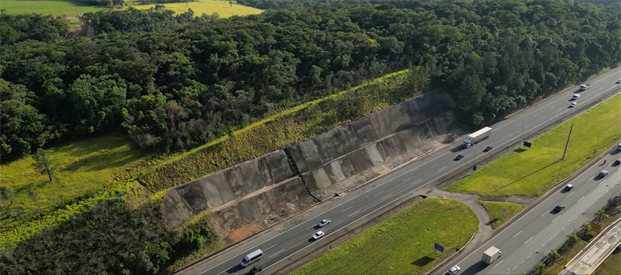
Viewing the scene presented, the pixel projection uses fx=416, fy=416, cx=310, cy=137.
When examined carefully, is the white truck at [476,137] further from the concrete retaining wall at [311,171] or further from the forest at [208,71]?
the concrete retaining wall at [311,171]

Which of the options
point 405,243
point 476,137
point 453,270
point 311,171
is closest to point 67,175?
point 311,171

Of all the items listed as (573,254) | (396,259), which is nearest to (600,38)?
(573,254)

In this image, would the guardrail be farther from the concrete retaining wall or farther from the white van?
the white van

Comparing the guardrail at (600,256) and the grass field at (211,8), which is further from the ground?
the grass field at (211,8)

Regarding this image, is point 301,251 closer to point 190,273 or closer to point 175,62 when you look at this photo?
point 190,273

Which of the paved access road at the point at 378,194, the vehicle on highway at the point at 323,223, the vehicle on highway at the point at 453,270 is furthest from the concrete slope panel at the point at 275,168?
the vehicle on highway at the point at 453,270

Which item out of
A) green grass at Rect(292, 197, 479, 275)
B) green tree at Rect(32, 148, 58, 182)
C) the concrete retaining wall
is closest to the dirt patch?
the concrete retaining wall
